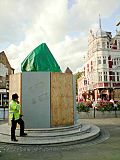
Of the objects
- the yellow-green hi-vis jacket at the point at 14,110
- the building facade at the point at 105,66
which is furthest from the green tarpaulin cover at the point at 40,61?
the building facade at the point at 105,66

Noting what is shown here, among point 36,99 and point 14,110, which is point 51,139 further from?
point 36,99

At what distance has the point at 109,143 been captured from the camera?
8625 mm

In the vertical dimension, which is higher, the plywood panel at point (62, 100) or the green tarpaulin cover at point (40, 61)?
the green tarpaulin cover at point (40, 61)

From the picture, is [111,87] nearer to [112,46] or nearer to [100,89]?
[100,89]

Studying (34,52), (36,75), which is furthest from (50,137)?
(34,52)

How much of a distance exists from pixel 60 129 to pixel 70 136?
87 cm

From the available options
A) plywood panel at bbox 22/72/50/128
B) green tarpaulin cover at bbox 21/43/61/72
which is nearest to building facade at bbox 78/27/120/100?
green tarpaulin cover at bbox 21/43/61/72

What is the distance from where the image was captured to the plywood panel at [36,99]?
10.4m

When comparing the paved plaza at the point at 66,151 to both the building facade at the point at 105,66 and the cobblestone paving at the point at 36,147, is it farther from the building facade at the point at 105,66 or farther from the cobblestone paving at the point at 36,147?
the building facade at the point at 105,66

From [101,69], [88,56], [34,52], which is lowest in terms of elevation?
[34,52]

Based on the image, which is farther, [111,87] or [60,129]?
[111,87]

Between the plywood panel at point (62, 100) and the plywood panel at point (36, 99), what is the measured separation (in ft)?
0.91

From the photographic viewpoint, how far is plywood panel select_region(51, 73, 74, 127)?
1066 centimetres

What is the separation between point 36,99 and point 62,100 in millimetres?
1323
